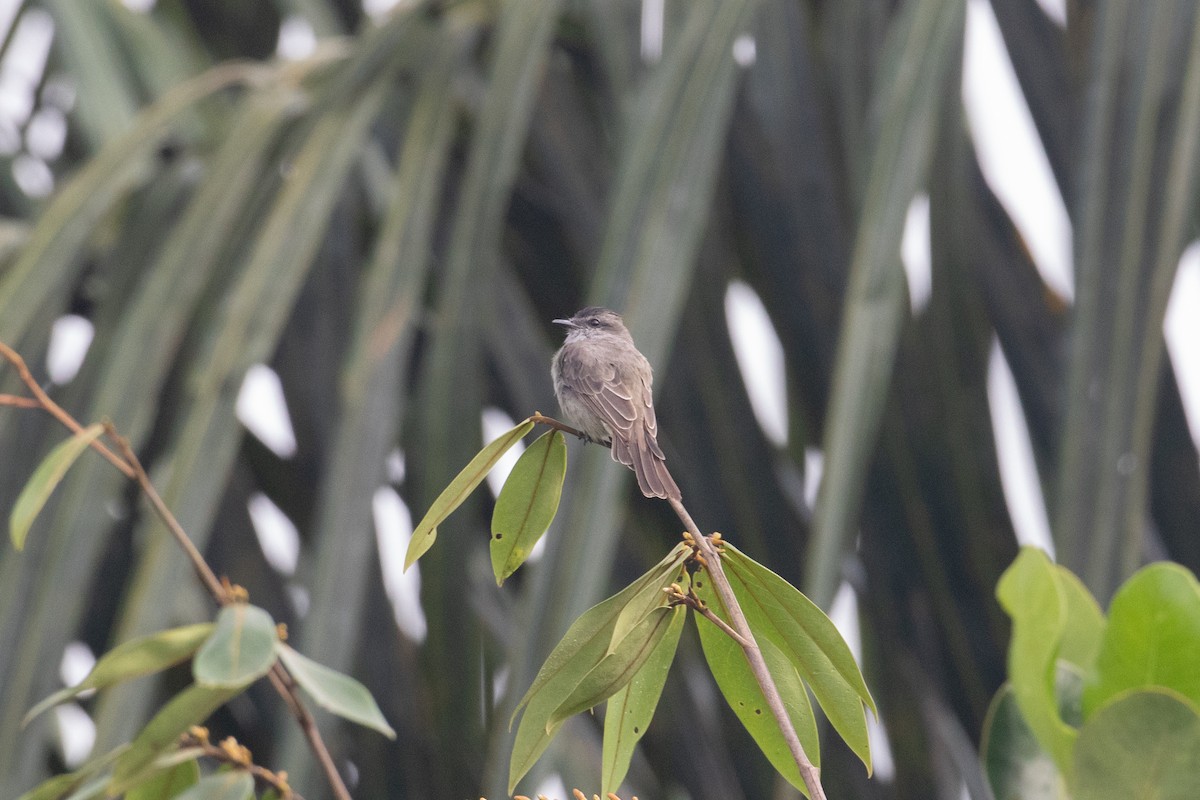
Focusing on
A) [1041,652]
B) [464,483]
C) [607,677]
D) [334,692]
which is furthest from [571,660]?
[1041,652]

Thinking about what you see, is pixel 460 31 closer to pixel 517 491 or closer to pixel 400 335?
pixel 400 335

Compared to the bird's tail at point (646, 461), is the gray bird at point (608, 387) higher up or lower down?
higher up

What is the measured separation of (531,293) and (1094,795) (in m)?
2.25

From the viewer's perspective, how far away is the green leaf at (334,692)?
124 centimetres

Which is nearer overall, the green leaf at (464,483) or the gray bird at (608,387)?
the green leaf at (464,483)

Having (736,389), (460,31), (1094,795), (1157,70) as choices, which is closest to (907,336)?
(736,389)

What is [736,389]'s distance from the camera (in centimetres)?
261

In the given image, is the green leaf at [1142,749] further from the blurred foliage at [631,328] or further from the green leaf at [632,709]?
the blurred foliage at [631,328]

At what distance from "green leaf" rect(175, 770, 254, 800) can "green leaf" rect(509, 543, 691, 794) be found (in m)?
0.22

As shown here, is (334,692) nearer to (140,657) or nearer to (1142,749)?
(140,657)

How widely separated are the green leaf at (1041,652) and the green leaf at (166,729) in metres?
0.68

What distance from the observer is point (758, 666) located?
0.97 metres

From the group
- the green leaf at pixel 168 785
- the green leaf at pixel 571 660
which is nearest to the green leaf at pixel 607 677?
the green leaf at pixel 571 660

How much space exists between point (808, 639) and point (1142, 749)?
277mm
